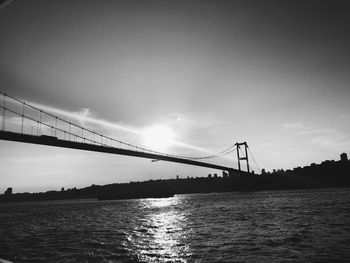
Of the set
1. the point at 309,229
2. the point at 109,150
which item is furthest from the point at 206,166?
the point at 309,229

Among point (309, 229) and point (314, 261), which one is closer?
point (314, 261)

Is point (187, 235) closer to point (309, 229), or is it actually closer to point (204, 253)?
point (204, 253)

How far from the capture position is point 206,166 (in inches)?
2857

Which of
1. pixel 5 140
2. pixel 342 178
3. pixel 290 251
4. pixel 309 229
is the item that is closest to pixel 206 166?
pixel 5 140

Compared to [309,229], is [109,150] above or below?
above

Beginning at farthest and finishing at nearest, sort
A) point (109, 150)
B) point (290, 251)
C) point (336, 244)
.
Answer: point (109, 150) → point (336, 244) → point (290, 251)

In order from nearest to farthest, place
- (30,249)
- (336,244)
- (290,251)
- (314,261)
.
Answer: (314,261), (290,251), (336,244), (30,249)

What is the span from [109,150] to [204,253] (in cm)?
3953

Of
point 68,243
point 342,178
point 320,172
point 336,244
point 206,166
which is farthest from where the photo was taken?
point 320,172

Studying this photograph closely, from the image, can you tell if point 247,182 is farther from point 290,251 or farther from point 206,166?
point 290,251

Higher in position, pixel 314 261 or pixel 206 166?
pixel 206 166

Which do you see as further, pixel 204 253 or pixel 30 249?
pixel 30 249

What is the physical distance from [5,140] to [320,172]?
133m

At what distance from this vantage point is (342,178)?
365 ft
